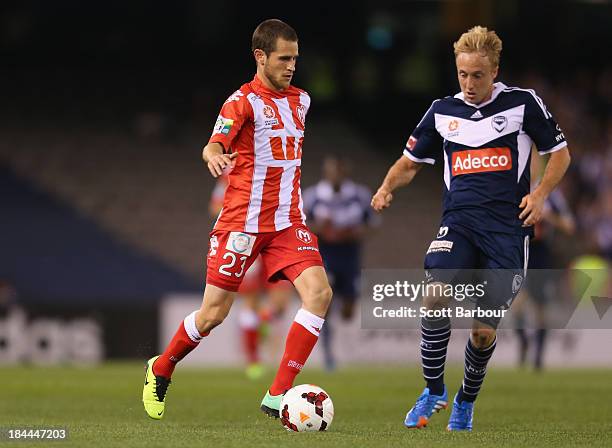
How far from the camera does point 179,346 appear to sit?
7656mm

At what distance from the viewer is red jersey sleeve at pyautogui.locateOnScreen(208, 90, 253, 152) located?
282 inches

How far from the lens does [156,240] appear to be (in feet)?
71.3

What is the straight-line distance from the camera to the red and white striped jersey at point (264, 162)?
7.42 m

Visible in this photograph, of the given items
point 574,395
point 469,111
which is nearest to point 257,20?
point 574,395

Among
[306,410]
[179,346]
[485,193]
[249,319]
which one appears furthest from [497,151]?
[249,319]

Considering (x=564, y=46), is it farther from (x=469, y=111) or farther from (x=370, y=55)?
(x=469, y=111)

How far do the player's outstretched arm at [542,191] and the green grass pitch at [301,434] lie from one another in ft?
3.88

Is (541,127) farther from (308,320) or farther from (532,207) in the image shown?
(308,320)

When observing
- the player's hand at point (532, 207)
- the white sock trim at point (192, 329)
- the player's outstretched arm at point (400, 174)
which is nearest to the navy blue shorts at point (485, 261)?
the player's hand at point (532, 207)

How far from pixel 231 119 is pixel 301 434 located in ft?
5.87

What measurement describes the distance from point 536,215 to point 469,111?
70cm

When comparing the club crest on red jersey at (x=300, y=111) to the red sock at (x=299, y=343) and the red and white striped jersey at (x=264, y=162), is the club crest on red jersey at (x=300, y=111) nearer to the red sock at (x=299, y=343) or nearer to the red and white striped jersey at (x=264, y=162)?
the red and white striped jersey at (x=264, y=162)

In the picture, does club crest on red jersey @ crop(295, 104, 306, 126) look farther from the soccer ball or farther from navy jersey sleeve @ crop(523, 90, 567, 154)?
the soccer ball

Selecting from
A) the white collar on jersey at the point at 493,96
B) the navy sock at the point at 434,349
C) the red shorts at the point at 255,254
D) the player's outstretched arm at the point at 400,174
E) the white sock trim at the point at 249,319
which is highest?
the white collar on jersey at the point at 493,96
